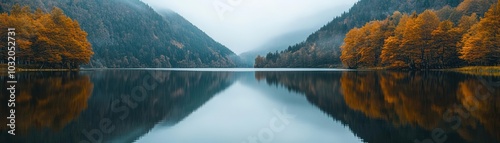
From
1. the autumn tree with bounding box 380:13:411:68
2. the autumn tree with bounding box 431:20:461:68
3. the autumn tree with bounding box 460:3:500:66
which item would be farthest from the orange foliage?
the autumn tree with bounding box 380:13:411:68

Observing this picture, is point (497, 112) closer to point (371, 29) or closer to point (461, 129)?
point (461, 129)

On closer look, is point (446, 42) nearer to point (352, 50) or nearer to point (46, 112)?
point (352, 50)

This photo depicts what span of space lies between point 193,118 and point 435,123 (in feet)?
32.7

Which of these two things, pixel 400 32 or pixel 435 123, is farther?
pixel 400 32

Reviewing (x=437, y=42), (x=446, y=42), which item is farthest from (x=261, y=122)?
(x=437, y=42)

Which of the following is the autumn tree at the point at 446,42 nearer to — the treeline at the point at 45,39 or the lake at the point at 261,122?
the lake at the point at 261,122

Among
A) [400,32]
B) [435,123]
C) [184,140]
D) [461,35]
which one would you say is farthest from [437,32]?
[184,140]

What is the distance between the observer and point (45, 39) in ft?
233

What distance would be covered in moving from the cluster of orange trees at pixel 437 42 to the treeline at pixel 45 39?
71289mm

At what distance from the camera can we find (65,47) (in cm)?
7806

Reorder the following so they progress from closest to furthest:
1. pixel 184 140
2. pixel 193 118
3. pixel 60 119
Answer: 1. pixel 184 140
2. pixel 60 119
3. pixel 193 118

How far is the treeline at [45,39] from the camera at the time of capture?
67562mm

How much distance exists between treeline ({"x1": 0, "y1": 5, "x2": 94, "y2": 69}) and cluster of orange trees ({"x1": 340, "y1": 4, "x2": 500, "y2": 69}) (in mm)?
71289

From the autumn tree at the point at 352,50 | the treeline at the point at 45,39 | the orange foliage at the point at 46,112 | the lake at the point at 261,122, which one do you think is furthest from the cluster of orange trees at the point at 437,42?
the treeline at the point at 45,39
